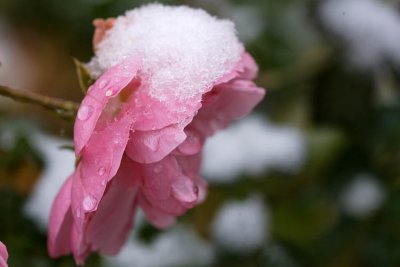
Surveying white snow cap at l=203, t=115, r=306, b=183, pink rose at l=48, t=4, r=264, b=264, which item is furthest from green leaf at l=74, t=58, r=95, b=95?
white snow cap at l=203, t=115, r=306, b=183

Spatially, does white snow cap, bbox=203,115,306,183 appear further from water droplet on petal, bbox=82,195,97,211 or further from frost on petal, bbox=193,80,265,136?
water droplet on petal, bbox=82,195,97,211

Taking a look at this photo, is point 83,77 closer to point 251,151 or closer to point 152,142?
point 152,142

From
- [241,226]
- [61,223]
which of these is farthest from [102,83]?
[241,226]

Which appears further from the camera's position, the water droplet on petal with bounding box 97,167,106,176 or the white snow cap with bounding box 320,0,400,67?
the white snow cap with bounding box 320,0,400,67

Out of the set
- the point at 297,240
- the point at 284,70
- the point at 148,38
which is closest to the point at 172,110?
the point at 148,38

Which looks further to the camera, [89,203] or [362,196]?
[362,196]

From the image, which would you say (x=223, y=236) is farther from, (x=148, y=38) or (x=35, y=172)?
(x=148, y=38)

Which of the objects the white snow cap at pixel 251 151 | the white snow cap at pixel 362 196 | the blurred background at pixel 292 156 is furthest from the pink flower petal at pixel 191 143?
the white snow cap at pixel 362 196

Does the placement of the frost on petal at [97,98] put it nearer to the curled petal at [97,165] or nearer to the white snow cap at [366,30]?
the curled petal at [97,165]
